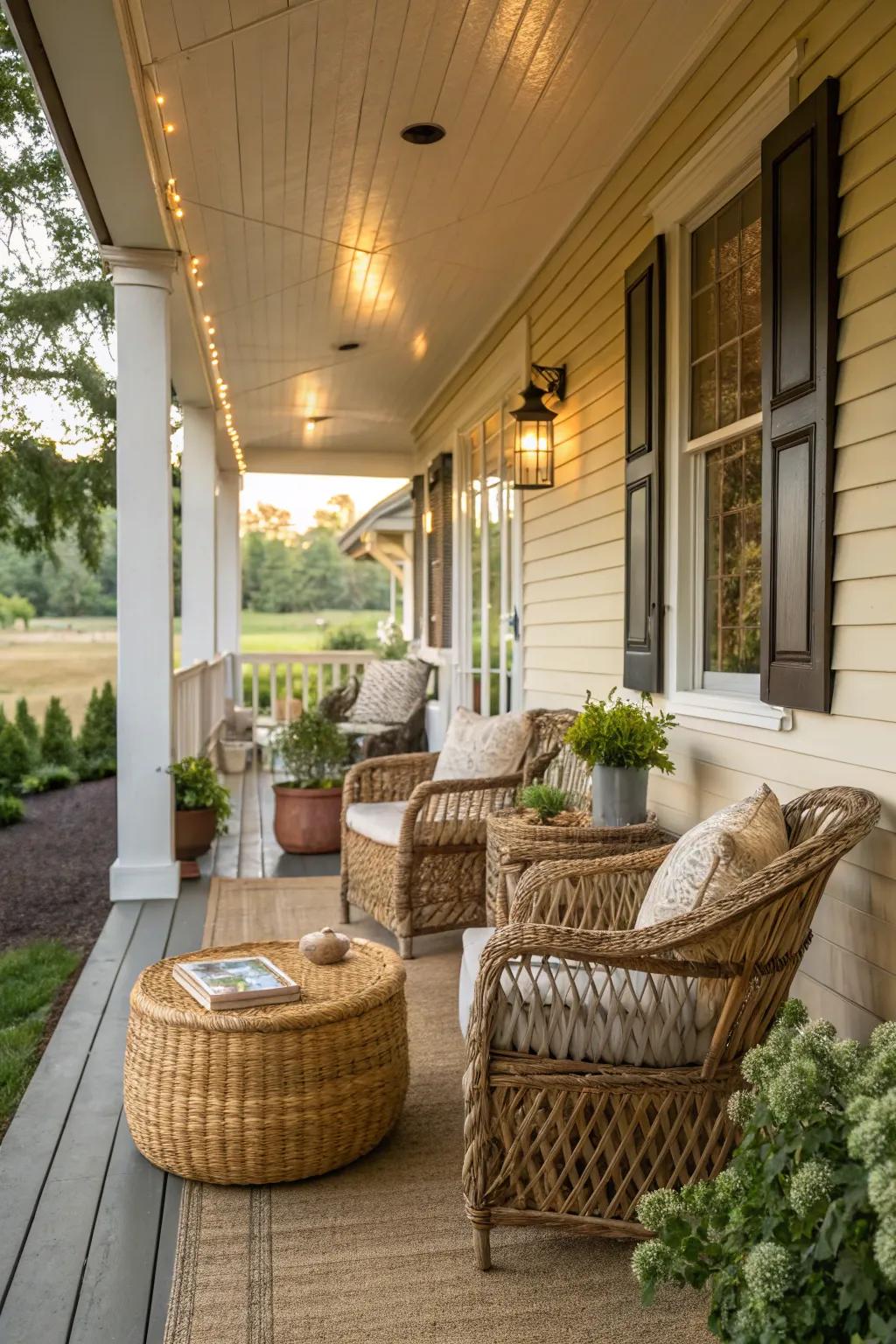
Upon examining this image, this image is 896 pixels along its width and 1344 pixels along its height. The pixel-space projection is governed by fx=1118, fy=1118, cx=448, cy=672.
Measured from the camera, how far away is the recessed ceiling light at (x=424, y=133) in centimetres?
375

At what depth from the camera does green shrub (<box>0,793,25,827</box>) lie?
7.11 m

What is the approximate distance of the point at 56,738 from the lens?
8.70 metres

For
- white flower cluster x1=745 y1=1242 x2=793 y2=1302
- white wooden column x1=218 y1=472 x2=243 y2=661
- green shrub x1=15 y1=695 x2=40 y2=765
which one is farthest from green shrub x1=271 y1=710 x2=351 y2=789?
white wooden column x1=218 y1=472 x2=243 y2=661

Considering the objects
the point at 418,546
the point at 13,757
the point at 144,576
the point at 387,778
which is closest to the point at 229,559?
the point at 418,546

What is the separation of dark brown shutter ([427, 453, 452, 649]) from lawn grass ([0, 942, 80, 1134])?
4.39m

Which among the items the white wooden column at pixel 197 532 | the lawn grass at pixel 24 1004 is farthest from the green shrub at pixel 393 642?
the lawn grass at pixel 24 1004

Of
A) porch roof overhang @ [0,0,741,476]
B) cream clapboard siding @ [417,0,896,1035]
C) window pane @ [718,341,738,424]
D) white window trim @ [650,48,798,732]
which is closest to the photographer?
cream clapboard siding @ [417,0,896,1035]

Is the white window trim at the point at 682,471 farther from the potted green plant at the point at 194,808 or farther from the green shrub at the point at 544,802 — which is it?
the potted green plant at the point at 194,808

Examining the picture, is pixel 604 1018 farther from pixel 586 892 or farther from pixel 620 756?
pixel 620 756

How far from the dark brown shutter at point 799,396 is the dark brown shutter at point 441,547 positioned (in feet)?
16.9

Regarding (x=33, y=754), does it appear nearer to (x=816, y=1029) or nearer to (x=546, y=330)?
(x=546, y=330)

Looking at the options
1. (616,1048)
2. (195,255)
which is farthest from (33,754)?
(616,1048)

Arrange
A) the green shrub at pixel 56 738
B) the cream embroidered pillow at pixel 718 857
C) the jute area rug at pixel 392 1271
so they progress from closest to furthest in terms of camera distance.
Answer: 1. the jute area rug at pixel 392 1271
2. the cream embroidered pillow at pixel 718 857
3. the green shrub at pixel 56 738

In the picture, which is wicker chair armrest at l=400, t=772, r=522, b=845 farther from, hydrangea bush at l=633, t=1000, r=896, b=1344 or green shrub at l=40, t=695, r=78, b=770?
green shrub at l=40, t=695, r=78, b=770
